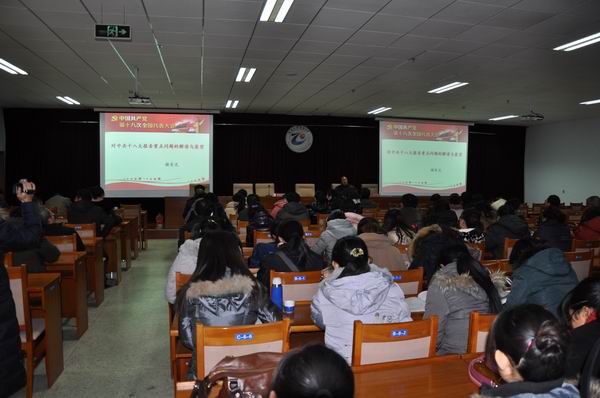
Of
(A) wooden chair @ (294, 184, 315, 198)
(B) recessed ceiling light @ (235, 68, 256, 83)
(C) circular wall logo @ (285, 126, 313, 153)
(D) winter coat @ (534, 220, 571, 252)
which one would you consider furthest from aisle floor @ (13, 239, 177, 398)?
(C) circular wall logo @ (285, 126, 313, 153)

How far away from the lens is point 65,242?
4.73 metres

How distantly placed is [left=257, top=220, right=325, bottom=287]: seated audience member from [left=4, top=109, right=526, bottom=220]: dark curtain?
33.7 ft

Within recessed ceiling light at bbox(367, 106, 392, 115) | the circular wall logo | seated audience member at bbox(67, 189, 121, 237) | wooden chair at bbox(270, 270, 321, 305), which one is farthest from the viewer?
the circular wall logo

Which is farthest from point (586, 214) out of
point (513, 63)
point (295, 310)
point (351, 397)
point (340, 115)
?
point (340, 115)

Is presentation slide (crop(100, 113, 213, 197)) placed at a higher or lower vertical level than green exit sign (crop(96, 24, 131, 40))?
lower

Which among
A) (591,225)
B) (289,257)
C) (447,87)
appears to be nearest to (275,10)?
(289,257)

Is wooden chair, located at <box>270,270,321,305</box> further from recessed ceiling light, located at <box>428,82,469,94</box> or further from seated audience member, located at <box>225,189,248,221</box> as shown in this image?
recessed ceiling light, located at <box>428,82,469,94</box>

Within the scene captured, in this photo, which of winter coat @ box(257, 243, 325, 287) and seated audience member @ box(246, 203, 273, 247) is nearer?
winter coat @ box(257, 243, 325, 287)

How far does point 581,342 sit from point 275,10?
400 centimetres

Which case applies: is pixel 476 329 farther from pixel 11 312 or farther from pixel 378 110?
pixel 378 110

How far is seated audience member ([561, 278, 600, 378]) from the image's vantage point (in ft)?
6.07

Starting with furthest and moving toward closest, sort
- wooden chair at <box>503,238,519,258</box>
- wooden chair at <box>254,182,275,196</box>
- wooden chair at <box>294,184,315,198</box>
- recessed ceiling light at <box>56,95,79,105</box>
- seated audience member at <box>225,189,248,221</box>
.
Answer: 1. wooden chair at <box>294,184,315,198</box>
2. wooden chair at <box>254,182,275,196</box>
3. recessed ceiling light at <box>56,95,79,105</box>
4. seated audience member at <box>225,189,248,221</box>
5. wooden chair at <box>503,238,519,258</box>

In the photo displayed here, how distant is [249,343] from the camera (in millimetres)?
2039

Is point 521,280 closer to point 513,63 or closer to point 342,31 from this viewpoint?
point 342,31
